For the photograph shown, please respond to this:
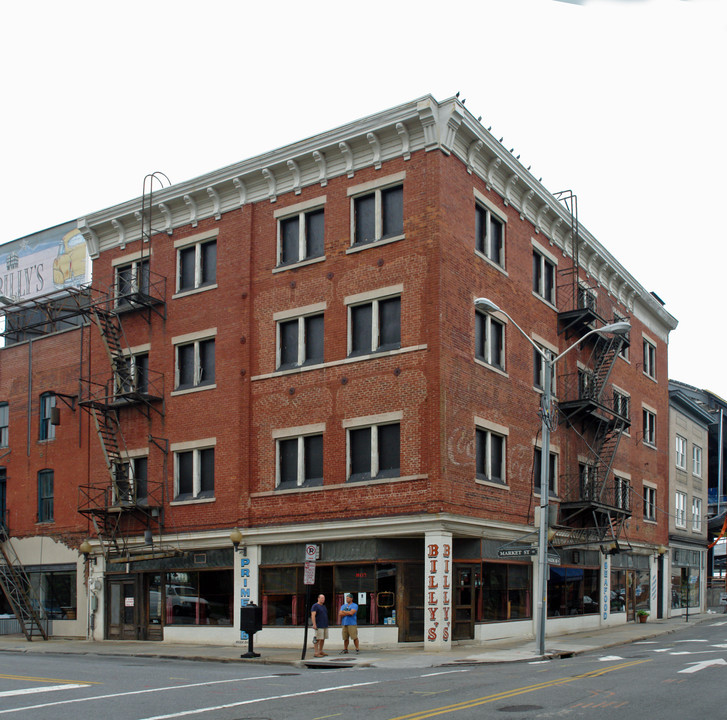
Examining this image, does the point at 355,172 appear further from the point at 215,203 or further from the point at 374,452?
the point at 374,452

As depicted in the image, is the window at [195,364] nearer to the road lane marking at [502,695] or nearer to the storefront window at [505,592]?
the storefront window at [505,592]

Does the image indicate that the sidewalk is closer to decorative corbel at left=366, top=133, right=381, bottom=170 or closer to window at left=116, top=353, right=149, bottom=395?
window at left=116, top=353, right=149, bottom=395

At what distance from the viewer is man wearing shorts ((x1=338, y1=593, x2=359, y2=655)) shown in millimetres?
23938

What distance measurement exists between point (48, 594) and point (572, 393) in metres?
21.4

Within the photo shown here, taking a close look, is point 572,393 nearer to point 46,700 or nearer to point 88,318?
point 88,318

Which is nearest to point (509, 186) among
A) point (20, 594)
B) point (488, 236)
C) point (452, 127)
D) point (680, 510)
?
point (488, 236)

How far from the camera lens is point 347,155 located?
28.2 metres

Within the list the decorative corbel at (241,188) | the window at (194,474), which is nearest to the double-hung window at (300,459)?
the window at (194,474)

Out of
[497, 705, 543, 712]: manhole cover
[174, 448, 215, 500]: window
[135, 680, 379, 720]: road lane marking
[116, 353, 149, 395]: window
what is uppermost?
[116, 353, 149, 395]: window

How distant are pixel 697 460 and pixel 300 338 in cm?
3282

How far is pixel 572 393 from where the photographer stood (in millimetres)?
34719

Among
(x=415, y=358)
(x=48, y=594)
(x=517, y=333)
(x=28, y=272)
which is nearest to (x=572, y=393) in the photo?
(x=517, y=333)

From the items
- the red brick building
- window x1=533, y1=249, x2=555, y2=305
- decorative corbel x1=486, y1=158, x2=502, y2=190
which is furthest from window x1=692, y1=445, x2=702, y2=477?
decorative corbel x1=486, y1=158, x2=502, y2=190

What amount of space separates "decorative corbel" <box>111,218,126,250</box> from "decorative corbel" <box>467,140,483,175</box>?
1338 cm
